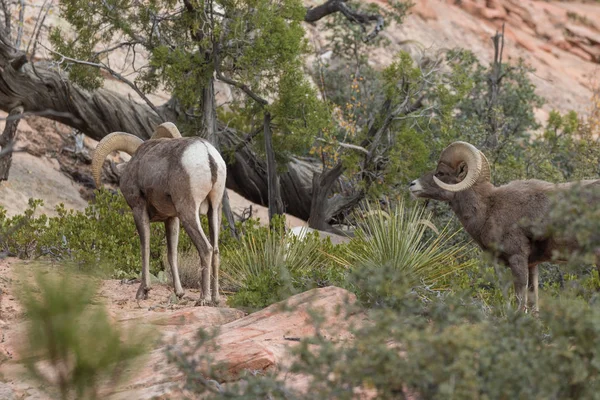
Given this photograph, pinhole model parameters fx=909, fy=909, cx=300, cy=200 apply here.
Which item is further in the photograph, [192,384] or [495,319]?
[495,319]

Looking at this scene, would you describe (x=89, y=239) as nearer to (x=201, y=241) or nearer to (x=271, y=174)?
(x=271, y=174)

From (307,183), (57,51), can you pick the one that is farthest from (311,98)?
(57,51)

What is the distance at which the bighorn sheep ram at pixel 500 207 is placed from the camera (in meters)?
8.78

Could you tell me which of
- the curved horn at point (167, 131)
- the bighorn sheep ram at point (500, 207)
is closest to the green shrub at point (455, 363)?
the bighorn sheep ram at point (500, 207)

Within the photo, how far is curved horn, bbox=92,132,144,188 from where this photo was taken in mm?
10086

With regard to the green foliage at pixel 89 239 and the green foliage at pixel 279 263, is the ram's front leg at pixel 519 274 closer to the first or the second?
the green foliage at pixel 279 263

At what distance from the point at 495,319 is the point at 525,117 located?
15579 millimetres

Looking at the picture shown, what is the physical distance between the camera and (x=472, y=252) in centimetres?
1208

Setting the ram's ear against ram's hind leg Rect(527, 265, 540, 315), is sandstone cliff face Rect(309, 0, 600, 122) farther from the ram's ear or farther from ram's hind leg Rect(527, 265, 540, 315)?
ram's hind leg Rect(527, 265, 540, 315)

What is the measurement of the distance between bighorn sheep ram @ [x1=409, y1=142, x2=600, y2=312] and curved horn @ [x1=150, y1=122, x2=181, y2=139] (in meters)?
2.74

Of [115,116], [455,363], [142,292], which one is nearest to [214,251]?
[142,292]

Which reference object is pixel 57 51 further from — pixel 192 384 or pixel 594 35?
pixel 594 35

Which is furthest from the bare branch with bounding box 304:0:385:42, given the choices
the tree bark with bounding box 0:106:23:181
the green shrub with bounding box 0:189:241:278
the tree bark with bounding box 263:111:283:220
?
the green shrub with bounding box 0:189:241:278

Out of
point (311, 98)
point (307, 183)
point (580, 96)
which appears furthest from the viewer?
point (580, 96)
